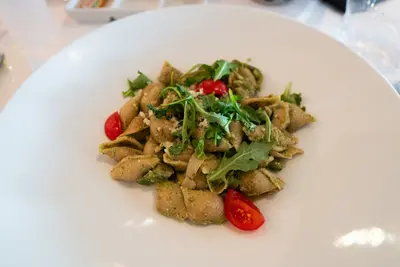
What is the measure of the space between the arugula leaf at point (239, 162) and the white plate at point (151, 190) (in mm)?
186

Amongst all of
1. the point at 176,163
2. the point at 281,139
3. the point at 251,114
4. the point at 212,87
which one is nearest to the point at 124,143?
the point at 176,163

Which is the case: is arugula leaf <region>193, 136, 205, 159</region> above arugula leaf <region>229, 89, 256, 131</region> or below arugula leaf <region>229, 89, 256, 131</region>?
below

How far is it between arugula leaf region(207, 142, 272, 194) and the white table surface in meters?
1.35

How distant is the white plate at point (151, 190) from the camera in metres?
1.60

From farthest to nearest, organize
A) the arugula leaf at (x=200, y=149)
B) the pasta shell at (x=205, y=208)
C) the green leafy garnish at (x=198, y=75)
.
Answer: the green leafy garnish at (x=198, y=75), the arugula leaf at (x=200, y=149), the pasta shell at (x=205, y=208)

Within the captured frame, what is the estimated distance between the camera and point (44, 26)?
9.87ft

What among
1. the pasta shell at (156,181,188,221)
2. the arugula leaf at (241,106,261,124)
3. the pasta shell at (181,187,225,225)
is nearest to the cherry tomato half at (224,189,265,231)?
the pasta shell at (181,187,225,225)

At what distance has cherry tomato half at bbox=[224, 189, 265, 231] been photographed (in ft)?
5.53

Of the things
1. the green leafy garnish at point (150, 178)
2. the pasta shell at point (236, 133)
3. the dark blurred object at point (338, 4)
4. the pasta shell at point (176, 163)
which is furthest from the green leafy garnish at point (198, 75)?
the dark blurred object at point (338, 4)

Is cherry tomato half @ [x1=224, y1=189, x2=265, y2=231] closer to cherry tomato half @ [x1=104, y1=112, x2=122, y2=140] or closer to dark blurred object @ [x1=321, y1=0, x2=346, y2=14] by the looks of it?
cherry tomato half @ [x1=104, y1=112, x2=122, y2=140]

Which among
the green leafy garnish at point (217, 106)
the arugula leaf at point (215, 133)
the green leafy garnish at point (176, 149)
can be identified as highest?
the green leafy garnish at point (217, 106)

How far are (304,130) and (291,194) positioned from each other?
0.41 metres

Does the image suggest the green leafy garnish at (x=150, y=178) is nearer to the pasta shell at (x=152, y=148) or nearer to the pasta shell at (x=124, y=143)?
the pasta shell at (x=152, y=148)

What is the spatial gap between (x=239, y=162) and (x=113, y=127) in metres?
0.76
